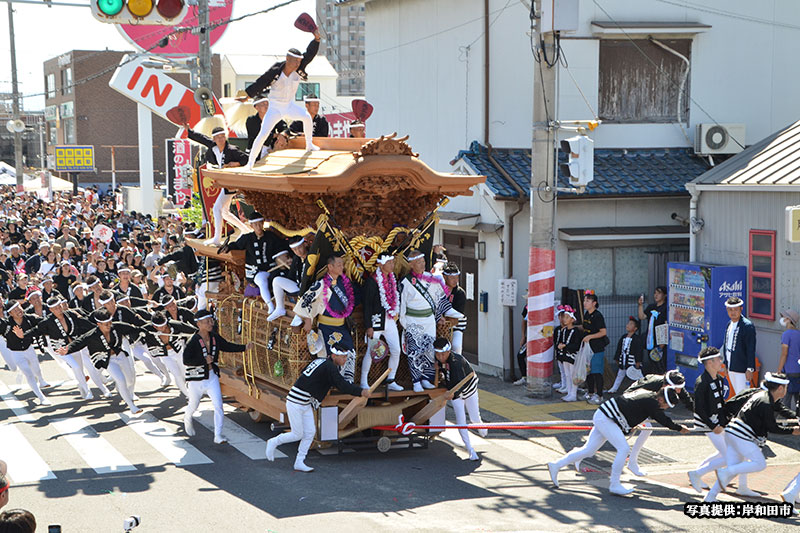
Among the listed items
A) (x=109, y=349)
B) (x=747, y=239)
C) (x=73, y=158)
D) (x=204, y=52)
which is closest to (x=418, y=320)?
(x=109, y=349)

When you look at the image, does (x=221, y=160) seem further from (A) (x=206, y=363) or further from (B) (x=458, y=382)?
(B) (x=458, y=382)

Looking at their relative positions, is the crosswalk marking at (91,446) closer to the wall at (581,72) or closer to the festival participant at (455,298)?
the festival participant at (455,298)

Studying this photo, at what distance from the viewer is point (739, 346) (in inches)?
518

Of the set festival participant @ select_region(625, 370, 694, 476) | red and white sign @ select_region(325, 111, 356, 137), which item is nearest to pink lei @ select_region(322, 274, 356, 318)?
festival participant @ select_region(625, 370, 694, 476)

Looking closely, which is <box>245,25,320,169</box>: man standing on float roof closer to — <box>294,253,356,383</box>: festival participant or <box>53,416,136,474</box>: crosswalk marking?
<box>294,253,356,383</box>: festival participant

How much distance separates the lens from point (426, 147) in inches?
762

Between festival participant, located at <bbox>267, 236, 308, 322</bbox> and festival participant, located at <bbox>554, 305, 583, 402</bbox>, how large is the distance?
15.9 feet

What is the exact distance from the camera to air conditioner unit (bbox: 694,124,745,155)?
17219 mm

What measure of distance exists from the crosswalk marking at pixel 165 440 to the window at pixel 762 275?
8217 mm

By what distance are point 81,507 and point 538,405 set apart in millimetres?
7338

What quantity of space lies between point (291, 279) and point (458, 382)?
2489 mm

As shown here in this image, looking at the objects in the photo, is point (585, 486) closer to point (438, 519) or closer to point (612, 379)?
point (438, 519)

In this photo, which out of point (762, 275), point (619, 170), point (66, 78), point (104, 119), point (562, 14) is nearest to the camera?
point (562, 14)

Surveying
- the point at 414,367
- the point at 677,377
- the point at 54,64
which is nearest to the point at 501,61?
the point at 414,367
